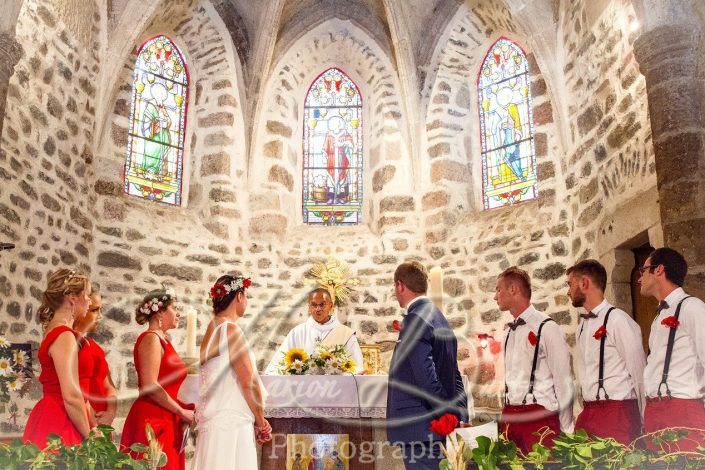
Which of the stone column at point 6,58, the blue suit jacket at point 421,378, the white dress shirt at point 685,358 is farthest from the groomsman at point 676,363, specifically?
the stone column at point 6,58

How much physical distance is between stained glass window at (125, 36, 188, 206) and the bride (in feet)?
17.8

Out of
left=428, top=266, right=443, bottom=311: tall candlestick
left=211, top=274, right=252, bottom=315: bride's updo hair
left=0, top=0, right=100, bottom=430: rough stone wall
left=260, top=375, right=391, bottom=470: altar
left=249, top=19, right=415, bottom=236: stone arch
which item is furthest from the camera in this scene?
left=249, top=19, right=415, bottom=236: stone arch

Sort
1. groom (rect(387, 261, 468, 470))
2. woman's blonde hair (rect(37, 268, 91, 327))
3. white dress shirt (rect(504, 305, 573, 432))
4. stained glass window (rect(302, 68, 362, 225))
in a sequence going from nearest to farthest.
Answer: woman's blonde hair (rect(37, 268, 91, 327))
groom (rect(387, 261, 468, 470))
white dress shirt (rect(504, 305, 573, 432))
stained glass window (rect(302, 68, 362, 225))

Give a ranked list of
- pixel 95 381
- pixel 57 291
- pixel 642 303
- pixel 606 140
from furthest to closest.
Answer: pixel 606 140 < pixel 642 303 < pixel 95 381 < pixel 57 291

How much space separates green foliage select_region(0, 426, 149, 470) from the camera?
2365 millimetres

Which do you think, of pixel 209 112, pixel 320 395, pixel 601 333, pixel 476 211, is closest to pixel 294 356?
pixel 320 395

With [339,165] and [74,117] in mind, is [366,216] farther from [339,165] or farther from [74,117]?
[74,117]

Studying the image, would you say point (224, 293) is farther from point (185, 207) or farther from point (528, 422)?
point (185, 207)

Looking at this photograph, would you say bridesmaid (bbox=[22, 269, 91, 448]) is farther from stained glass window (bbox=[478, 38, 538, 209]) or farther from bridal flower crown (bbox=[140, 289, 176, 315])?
stained glass window (bbox=[478, 38, 538, 209])

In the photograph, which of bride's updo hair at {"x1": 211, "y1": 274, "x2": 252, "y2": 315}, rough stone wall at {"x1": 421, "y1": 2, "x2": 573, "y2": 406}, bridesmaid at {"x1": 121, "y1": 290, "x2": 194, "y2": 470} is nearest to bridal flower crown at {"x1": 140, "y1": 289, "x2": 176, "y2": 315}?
bridesmaid at {"x1": 121, "y1": 290, "x2": 194, "y2": 470}

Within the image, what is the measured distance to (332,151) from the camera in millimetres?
10641

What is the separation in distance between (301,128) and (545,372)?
23.2ft

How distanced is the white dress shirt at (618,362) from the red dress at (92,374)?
263cm

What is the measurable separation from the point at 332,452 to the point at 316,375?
531mm
